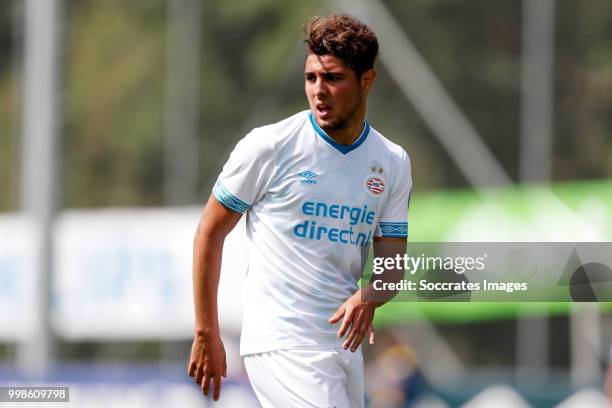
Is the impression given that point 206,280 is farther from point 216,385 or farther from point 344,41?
point 344,41

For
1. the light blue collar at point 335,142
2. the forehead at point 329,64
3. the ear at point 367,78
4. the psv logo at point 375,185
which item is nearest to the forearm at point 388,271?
the psv logo at point 375,185

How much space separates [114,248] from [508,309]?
18.0ft

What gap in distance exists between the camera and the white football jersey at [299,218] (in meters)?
6.45

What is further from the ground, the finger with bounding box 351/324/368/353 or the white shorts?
the finger with bounding box 351/324/368/353

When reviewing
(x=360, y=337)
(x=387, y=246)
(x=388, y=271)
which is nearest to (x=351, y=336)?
(x=360, y=337)

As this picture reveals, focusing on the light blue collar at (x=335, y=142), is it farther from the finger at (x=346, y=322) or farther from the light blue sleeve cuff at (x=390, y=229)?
the finger at (x=346, y=322)

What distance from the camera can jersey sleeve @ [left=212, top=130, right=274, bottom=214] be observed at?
6.40 meters

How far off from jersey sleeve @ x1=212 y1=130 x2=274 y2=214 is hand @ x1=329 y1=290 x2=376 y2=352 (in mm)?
617

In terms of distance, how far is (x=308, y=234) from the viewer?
21.3 feet

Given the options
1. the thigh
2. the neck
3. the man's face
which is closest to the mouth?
the man's face

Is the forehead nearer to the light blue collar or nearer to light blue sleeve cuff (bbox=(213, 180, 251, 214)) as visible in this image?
the light blue collar

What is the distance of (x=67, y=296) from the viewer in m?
19.0

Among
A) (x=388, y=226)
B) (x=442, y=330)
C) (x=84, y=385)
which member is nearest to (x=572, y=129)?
(x=442, y=330)

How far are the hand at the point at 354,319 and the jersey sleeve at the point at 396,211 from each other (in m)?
0.41
